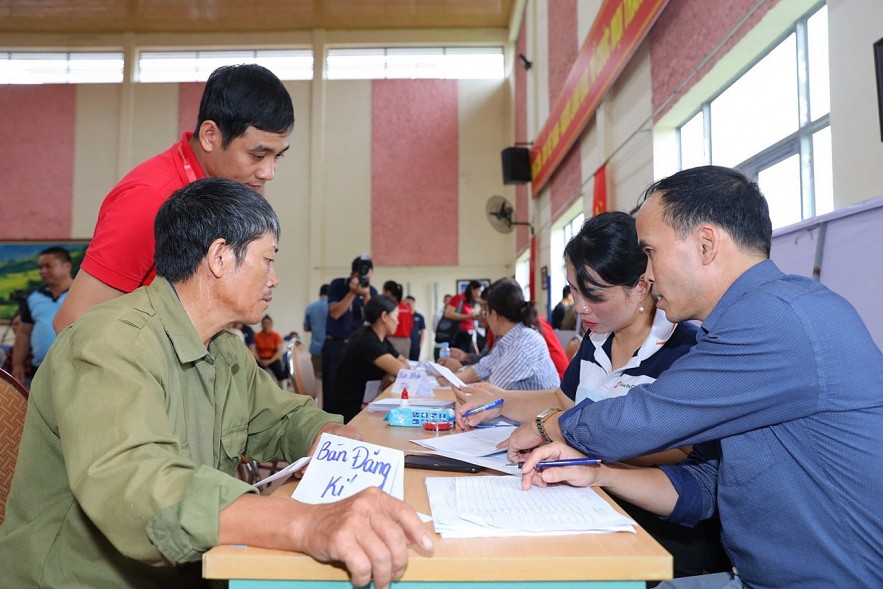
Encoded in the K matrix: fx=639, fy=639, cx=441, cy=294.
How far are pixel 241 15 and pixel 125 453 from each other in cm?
1080

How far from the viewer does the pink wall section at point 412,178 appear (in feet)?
34.8

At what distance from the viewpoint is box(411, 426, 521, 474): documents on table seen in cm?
116

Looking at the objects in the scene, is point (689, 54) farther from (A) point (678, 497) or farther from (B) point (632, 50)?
(A) point (678, 497)

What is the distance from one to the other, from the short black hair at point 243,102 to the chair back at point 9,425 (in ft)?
2.09

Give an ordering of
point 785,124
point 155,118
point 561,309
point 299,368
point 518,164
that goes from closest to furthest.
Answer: point 299,368
point 785,124
point 561,309
point 518,164
point 155,118

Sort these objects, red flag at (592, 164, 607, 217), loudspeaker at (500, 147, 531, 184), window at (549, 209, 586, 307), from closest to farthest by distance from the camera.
Result: red flag at (592, 164, 607, 217) → window at (549, 209, 586, 307) → loudspeaker at (500, 147, 531, 184)

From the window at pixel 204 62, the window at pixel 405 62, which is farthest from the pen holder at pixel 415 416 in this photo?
the window at pixel 204 62

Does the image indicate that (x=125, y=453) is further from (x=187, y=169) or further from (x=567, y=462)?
(x=187, y=169)

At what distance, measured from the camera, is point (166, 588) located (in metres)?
0.99

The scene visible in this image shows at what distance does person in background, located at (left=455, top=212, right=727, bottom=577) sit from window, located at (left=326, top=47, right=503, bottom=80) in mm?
9698

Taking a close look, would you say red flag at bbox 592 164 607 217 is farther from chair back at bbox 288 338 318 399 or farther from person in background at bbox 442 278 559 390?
chair back at bbox 288 338 318 399

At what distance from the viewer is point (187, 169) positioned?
143 cm

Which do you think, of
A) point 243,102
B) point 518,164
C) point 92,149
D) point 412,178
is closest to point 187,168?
point 243,102

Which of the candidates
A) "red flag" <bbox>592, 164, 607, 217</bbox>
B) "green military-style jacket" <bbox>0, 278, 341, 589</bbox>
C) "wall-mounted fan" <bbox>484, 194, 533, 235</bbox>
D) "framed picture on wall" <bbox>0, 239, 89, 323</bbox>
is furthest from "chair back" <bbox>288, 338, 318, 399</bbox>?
"framed picture on wall" <bbox>0, 239, 89, 323</bbox>
